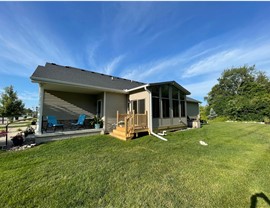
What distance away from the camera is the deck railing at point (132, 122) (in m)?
6.77

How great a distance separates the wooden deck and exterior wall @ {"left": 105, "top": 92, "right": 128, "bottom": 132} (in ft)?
2.39

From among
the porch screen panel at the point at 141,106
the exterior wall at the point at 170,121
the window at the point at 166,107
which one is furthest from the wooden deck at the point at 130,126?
the window at the point at 166,107

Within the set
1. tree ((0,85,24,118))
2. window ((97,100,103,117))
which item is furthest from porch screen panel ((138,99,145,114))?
tree ((0,85,24,118))

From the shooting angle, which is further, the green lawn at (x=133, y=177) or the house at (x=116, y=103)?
the house at (x=116, y=103)

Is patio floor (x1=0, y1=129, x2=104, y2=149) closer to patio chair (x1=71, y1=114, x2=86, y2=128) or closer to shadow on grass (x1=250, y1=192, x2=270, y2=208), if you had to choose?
patio chair (x1=71, y1=114, x2=86, y2=128)

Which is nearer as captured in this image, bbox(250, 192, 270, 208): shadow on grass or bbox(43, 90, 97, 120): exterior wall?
bbox(250, 192, 270, 208): shadow on grass

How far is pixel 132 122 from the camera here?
705 cm

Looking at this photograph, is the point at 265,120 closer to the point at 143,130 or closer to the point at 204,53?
the point at 204,53

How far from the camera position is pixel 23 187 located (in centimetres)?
271

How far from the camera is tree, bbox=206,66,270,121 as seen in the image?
55.9 feet

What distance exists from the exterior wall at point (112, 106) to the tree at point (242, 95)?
739 inches

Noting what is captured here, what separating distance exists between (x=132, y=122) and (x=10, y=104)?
57.0 feet

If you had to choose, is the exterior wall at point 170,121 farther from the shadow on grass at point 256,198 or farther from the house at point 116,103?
the shadow on grass at point 256,198

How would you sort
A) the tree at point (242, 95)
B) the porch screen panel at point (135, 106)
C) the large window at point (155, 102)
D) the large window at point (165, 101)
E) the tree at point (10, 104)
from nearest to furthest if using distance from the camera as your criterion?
1. the large window at point (155, 102)
2. the porch screen panel at point (135, 106)
3. the large window at point (165, 101)
4. the tree at point (10, 104)
5. the tree at point (242, 95)
